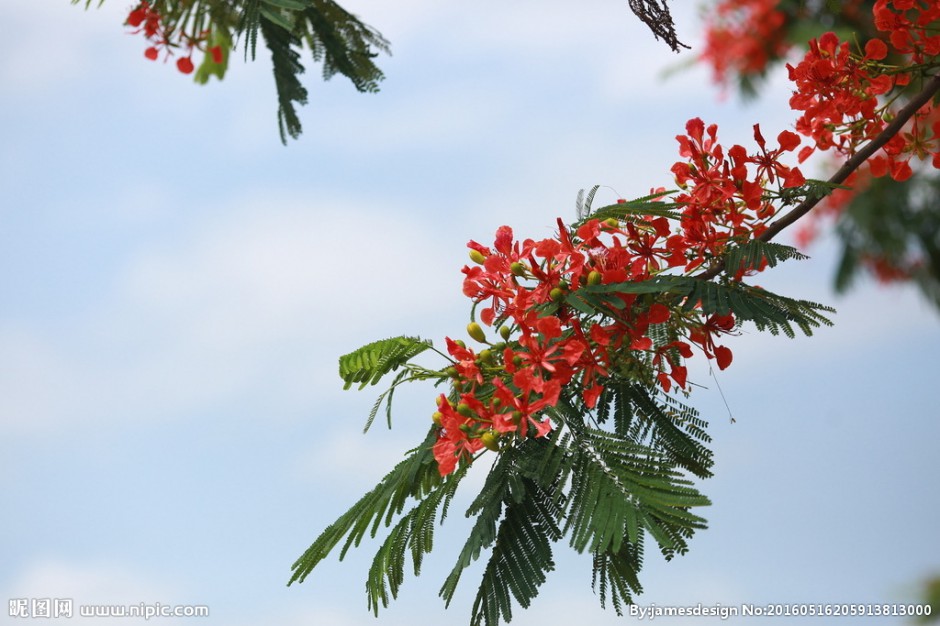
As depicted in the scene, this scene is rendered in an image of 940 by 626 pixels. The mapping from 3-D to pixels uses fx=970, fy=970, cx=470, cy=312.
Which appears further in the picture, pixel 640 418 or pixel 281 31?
pixel 281 31

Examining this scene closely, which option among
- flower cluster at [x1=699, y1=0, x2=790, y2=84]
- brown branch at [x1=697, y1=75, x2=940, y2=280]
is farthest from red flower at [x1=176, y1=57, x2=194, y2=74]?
flower cluster at [x1=699, y1=0, x2=790, y2=84]

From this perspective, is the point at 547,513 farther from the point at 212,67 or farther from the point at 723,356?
the point at 212,67

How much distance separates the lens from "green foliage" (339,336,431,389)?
6.25 ft

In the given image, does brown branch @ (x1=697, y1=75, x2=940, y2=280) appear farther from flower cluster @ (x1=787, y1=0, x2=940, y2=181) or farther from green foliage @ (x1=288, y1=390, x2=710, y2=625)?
green foliage @ (x1=288, y1=390, x2=710, y2=625)

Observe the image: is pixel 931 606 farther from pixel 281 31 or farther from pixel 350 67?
pixel 281 31

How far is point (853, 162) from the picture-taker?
82.0 inches

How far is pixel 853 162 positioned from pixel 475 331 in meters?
0.94

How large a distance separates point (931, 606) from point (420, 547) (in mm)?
2319

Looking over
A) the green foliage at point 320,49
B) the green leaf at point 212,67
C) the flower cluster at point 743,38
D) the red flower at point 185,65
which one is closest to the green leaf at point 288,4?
the green foliage at point 320,49

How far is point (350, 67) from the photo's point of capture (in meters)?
3.18

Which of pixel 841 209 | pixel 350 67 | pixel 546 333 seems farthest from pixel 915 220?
pixel 546 333

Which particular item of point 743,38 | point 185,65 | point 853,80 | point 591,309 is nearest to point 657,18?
point 853,80

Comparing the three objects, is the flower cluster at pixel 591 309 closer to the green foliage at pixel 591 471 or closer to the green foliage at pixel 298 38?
the green foliage at pixel 591 471

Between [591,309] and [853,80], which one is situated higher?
[853,80]
